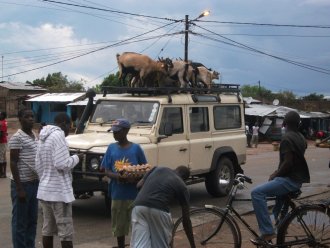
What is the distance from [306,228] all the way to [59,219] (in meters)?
2.68

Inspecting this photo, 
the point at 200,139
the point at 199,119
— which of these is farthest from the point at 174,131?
the point at 199,119

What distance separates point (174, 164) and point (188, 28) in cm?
1820

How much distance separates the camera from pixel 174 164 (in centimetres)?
904

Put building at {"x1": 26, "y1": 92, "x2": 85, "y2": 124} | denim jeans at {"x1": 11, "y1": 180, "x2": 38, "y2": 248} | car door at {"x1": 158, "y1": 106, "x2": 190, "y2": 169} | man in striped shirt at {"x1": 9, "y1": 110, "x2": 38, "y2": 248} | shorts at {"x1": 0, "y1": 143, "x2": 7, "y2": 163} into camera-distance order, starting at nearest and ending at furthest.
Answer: man in striped shirt at {"x1": 9, "y1": 110, "x2": 38, "y2": 248} → denim jeans at {"x1": 11, "y1": 180, "x2": 38, "y2": 248} → car door at {"x1": 158, "y1": 106, "x2": 190, "y2": 169} → shorts at {"x1": 0, "y1": 143, "x2": 7, "y2": 163} → building at {"x1": 26, "y1": 92, "x2": 85, "y2": 124}

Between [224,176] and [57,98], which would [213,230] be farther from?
[57,98]

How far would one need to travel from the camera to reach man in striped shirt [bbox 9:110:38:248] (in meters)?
5.49

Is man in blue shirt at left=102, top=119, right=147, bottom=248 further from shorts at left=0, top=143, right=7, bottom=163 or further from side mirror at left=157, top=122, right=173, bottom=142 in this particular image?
shorts at left=0, top=143, right=7, bottom=163

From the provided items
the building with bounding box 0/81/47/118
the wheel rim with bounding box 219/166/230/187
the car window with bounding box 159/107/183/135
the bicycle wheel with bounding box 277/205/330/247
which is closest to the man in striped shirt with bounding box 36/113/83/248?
the bicycle wheel with bounding box 277/205/330/247

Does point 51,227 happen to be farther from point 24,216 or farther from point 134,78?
point 134,78

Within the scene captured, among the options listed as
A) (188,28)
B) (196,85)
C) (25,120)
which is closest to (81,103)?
(188,28)

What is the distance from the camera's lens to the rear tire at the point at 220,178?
10320 mm

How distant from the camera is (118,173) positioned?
566 cm

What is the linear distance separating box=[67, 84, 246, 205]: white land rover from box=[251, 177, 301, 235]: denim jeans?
8.84 feet

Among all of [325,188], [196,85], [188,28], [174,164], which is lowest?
[325,188]
